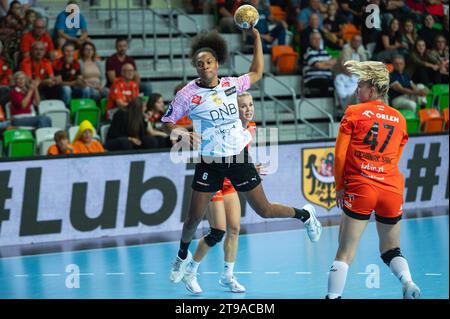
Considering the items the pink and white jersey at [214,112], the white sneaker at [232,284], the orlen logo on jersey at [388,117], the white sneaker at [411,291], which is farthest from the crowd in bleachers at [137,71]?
the white sneaker at [411,291]

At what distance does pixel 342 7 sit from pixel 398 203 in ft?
36.6

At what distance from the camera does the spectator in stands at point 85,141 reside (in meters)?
14.9

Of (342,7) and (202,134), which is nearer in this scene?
(202,134)

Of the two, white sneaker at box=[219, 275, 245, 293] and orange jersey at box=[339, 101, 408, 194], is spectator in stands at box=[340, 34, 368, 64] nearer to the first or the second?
white sneaker at box=[219, 275, 245, 293]

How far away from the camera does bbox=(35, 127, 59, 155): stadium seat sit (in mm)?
15070

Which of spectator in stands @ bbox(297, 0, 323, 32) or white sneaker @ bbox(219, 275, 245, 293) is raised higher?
spectator in stands @ bbox(297, 0, 323, 32)

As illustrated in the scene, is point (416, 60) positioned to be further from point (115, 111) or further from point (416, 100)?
point (115, 111)

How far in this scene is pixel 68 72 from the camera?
16297 mm

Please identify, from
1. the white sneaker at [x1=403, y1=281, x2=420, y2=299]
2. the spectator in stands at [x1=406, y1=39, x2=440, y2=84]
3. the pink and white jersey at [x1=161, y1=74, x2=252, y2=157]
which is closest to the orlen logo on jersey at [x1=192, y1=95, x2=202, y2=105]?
the pink and white jersey at [x1=161, y1=74, x2=252, y2=157]

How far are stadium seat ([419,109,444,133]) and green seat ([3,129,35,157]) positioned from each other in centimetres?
703

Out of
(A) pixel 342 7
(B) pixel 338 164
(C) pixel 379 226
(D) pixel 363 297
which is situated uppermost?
(A) pixel 342 7

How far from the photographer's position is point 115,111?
16.2m

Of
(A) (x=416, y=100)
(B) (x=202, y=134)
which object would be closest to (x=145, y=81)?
(A) (x=416, y=100)

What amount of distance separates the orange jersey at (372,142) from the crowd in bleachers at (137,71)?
10.3ft
